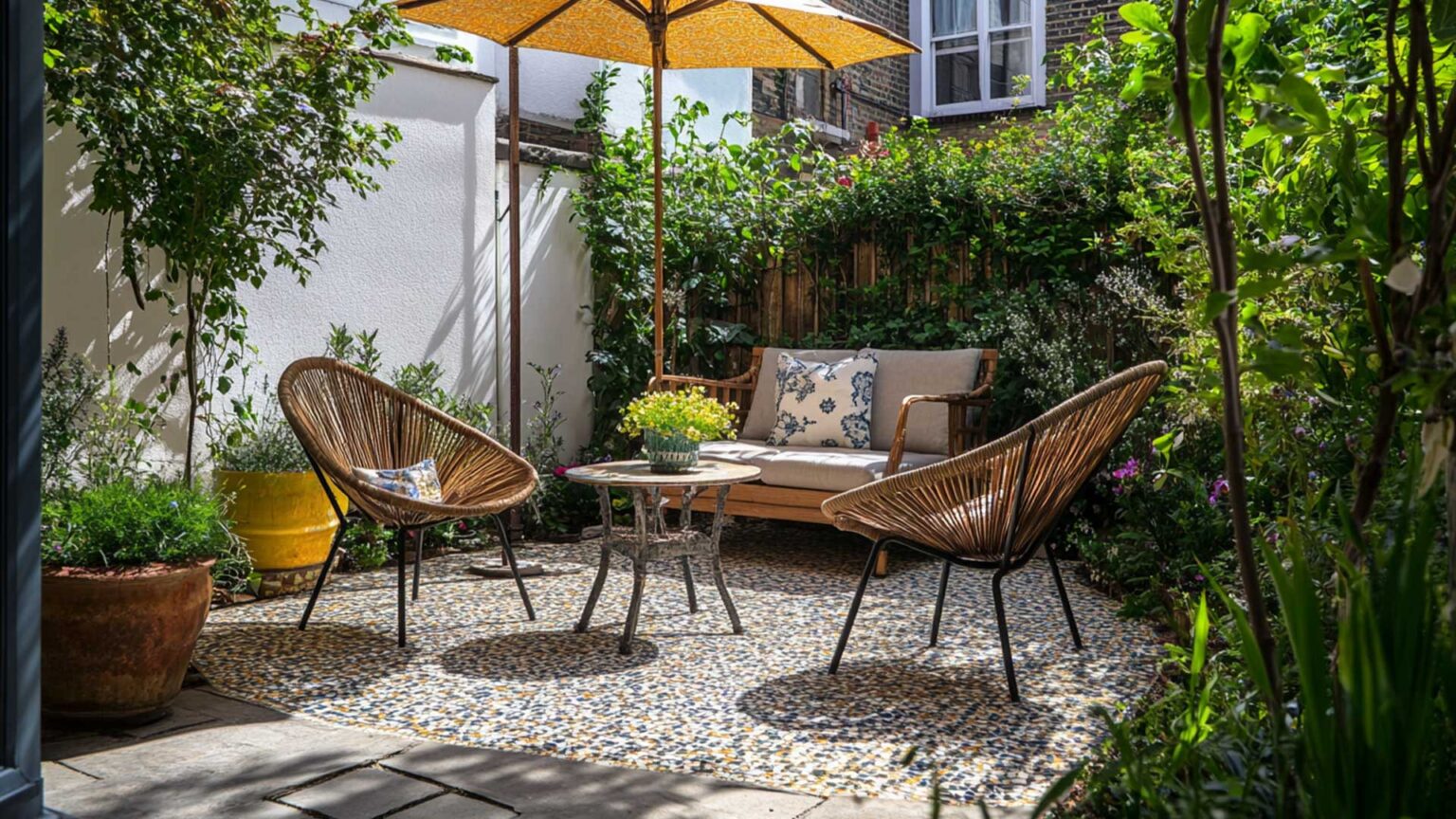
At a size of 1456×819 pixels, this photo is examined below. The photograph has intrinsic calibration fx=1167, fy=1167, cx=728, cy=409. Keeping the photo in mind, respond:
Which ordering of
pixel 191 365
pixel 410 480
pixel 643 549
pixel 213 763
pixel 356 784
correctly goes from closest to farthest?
1. pixel 356 784
2. pixel 213 763
3. pixel 643 549
4. pixel 410 480
5. pixel 191 365

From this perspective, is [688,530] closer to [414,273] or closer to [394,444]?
[394,444]

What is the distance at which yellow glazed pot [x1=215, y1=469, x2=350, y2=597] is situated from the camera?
452cm

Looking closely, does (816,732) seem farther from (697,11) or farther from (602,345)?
(602,345)

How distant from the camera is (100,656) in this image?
289cm

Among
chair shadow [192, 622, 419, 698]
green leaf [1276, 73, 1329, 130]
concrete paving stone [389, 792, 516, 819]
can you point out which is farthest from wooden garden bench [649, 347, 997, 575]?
green leaf [1276, 73, 1329, 130]

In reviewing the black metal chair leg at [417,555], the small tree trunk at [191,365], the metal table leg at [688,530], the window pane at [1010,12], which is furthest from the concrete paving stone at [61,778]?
the window pane at [1010,12]

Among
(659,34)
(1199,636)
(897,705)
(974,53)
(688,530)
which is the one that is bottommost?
(897,705)

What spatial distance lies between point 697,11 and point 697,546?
7.37 ft

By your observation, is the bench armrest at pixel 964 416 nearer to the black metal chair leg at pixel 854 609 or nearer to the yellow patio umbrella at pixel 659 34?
the yellow patio umbrella at pixel 659 34

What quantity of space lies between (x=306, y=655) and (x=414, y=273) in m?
2.47

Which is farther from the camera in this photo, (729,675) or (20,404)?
(729,675)

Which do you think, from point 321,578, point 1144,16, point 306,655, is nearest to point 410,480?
point 321,578

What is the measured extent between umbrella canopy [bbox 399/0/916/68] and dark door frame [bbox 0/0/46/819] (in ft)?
8.56

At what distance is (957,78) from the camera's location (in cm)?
1100
